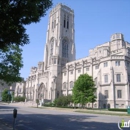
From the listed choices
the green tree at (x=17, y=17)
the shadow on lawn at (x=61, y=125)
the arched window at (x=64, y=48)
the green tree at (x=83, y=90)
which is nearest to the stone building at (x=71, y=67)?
the arched window at (x=64, y=48)

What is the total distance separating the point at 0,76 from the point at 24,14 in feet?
39.3

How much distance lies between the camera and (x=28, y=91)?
304 feet

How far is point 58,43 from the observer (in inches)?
3125

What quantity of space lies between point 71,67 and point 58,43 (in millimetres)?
17864

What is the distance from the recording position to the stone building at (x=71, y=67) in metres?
46.7

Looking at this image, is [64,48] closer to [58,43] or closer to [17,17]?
[58,43]

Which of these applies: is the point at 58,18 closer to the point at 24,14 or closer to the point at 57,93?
the point at 57,93

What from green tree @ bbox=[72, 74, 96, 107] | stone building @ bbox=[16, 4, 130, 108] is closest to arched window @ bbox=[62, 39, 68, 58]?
stone building @ bbox=[16, 4, 130, 108]

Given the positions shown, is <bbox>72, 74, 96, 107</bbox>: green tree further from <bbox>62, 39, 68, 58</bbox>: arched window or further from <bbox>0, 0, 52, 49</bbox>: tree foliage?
<bbox>62, 39, 68, 58</bbox>: arched window

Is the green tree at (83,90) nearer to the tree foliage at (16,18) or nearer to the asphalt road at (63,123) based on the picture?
the asphalt road at (63,123)

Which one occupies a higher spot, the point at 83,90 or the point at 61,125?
the point at 83,90

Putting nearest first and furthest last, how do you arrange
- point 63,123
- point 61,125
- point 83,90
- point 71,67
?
A: point 61,125
point 63,123
point 83,90
point 71,67

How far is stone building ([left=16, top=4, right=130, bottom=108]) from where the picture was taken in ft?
153

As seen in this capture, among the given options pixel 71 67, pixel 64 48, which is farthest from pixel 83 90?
pixel 64 48
